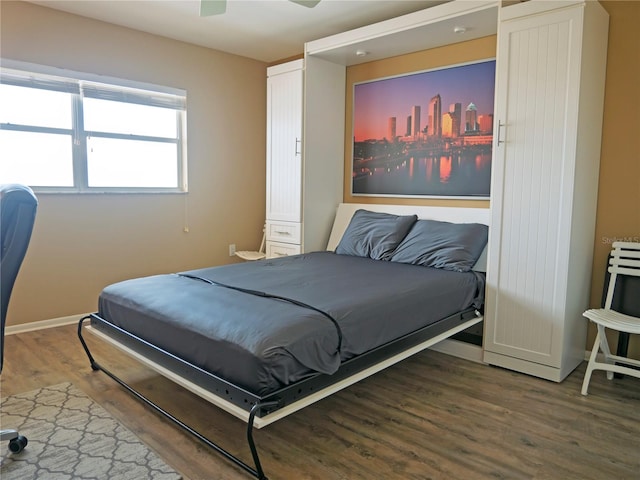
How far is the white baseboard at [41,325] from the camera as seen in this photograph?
3.58 meters

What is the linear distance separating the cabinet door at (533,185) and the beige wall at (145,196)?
285 centimetres

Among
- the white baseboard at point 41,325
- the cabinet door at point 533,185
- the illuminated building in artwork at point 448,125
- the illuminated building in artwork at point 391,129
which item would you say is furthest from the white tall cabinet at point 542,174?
the white baseboard at point 41,325

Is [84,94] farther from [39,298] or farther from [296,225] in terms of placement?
[296,225]

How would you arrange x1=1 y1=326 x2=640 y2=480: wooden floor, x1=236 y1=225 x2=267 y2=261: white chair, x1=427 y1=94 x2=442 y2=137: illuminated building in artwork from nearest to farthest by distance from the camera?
x1=1 y1=326 x2=640 y2=480: wooden floor < x1=427 y1=94 x2=442 y2=137: illuminated building in artwork < x1=236 y1=225 x2=267 y2=261: white chair

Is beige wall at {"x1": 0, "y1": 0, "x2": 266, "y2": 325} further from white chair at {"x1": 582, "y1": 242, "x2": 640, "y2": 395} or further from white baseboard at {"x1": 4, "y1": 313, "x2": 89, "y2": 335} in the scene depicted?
white chair at {"x1": 582, "y1": 242, "x2": 640, "y2": 395}

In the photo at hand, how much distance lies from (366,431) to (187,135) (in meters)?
3.37

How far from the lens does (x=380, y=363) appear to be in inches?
90.3

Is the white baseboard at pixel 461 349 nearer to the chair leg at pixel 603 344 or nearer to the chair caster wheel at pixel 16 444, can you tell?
the chair leg at pixel 603 344

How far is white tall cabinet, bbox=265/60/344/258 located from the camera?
4121 mm

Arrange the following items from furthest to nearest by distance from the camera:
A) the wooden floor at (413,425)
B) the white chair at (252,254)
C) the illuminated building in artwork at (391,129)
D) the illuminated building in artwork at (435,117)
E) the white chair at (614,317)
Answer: the white chair at (252,254), the illuminated building in artwork at (391,129), the illuminated building in artwork at (435,117), the white chair at (614,317), the wooden floor at (413,425)

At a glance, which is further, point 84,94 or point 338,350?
point 84,94

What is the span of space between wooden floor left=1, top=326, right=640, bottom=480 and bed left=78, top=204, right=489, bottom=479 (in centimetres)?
13

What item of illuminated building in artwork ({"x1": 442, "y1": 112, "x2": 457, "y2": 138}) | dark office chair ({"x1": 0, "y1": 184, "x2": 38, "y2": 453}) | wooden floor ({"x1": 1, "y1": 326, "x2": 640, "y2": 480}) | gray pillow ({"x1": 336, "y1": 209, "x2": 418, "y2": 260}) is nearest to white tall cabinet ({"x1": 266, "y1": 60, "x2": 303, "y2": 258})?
gray pillow ({"x1": 336, "y1": 209, "x2": 418, "y2": 260})

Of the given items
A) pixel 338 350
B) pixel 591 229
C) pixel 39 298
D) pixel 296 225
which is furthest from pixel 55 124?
pixel 591 229
